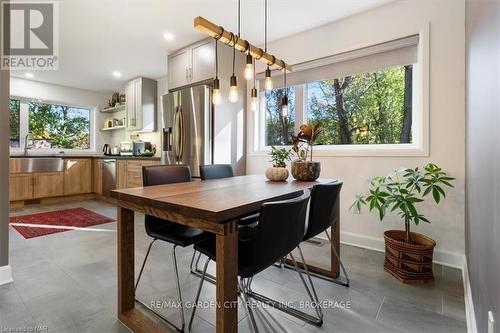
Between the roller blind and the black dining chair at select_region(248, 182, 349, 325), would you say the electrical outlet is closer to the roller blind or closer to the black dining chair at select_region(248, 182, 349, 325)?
the black dining chair at select_region(248, 182, 349, 325)

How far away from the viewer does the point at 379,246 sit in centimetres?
253

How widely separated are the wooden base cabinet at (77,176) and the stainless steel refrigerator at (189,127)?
2.60 m

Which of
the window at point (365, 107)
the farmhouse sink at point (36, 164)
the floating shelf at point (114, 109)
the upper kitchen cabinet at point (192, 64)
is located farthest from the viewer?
the floating shelf at point (114, 109)

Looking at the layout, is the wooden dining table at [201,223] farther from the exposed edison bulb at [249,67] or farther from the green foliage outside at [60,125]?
the green foliage outside at [60,125]

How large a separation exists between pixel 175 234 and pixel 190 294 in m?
0.45

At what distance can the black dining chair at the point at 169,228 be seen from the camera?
62.1 inches

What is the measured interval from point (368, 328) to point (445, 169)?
5.11 ft

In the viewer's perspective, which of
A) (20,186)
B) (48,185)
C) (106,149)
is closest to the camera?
(20,186)

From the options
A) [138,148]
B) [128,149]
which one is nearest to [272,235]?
[138,148]

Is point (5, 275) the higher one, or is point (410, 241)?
point (410, 241)

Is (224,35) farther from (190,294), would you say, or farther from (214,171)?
(190,294)

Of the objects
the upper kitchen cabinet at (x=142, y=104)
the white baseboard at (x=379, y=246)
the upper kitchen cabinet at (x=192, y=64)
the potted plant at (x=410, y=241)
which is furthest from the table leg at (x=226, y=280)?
the upper kitchen cabinet at (x=142, y=104)

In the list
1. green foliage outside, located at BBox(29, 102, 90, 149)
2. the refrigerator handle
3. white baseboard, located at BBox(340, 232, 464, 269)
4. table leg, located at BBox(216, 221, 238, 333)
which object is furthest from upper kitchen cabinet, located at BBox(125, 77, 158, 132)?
table leg, located at BBox(216, 221, 238, 333)

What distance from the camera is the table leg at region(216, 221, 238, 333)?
100cm
